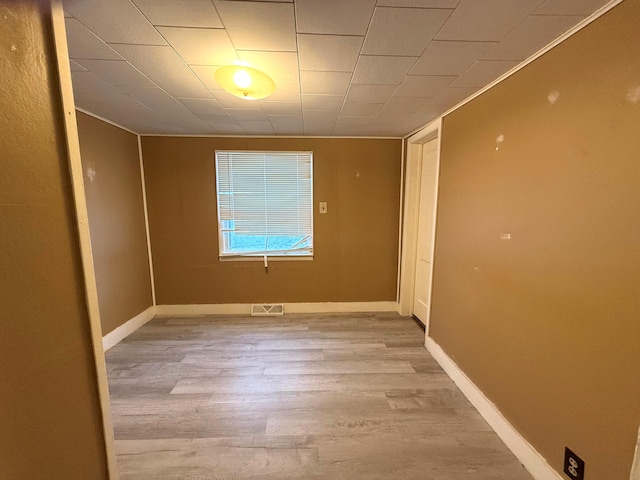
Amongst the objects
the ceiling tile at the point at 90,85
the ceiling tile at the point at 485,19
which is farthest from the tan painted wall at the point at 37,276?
the ceiling tile at the point at 485,19

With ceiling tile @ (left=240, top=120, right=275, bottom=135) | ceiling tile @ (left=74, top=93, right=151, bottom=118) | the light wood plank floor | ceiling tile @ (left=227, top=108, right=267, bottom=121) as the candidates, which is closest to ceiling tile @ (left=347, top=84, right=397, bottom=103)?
ceiling tile @ (left=227, top=108, right=267, bottom=121)

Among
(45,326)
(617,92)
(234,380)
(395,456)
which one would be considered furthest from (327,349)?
(617,92)

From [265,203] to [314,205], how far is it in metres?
0.60

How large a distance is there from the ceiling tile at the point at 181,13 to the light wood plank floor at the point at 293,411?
7.17ft

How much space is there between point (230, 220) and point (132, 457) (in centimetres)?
228

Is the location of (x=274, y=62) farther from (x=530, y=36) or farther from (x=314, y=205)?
(x=314, y=205)

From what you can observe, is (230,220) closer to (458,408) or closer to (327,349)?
(327,349)

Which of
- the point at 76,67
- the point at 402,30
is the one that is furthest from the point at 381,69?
the point at 76,67

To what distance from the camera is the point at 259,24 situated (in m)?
1.13

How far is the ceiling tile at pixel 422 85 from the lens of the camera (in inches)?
62.9

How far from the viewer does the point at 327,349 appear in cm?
253

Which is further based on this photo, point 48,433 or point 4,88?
point 48,433

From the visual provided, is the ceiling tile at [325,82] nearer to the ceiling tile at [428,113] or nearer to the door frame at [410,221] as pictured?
the ceiling tile at [428,113]

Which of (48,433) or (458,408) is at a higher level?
(48,433)
